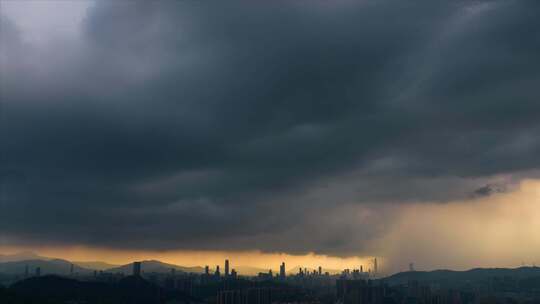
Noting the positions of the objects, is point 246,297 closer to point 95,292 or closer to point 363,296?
point 363,296

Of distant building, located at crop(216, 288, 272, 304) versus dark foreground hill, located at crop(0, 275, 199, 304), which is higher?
dark foreground hill, located at crop(0, 275, 199, 304)

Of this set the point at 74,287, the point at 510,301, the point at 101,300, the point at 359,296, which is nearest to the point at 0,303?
the point at 101,300

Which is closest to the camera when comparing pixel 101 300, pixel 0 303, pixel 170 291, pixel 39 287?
pixel 0 303

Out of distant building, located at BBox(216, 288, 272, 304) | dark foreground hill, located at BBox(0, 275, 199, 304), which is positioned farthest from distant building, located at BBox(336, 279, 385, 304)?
dark foreground hill, located at BBox(0, 275, 199, 304)

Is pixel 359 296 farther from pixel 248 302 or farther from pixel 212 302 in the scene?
pixel 212 302

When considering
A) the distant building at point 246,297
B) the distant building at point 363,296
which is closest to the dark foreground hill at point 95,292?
the distant building at point 246,297

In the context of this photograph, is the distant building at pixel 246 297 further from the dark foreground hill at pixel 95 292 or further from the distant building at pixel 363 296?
the distant building at pixel 363 296

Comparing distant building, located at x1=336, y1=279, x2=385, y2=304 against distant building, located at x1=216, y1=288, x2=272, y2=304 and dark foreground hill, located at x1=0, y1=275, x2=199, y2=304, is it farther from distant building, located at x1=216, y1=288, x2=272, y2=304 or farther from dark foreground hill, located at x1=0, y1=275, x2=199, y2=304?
dark foreground hill, located at x1=0, y1=275, x2=199, y2=304

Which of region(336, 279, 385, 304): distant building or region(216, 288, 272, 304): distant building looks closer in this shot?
region(216, 288, 272, 304): distant building
